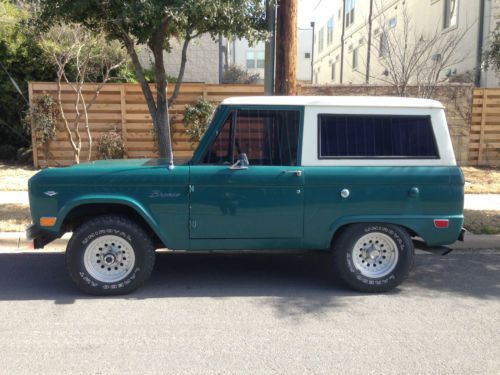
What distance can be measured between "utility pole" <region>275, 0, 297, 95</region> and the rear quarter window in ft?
9.43

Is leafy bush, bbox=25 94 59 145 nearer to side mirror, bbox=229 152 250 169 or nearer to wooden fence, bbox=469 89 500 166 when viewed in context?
side mirror, bbox=229 152 250 169

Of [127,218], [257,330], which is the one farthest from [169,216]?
[257,330]

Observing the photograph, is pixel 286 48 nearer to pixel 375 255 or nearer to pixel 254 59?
pixel 375 255

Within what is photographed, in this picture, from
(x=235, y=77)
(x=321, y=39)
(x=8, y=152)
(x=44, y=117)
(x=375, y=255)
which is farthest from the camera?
(x=321, y=39)

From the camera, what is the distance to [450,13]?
1795 centimetres

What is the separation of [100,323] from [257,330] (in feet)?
4.44

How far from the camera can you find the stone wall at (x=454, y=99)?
12.4 m

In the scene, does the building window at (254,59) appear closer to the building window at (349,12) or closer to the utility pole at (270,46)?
the building window at (349,12)

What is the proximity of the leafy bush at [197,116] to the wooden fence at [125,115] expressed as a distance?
0.31 meters

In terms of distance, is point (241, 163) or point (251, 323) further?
point (241, 163)

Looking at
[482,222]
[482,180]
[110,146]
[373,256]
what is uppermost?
[110,146]

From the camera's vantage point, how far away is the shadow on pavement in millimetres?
5086

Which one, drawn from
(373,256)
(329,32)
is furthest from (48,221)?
A: (329,32)

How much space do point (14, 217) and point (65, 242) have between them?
58.0 inches
